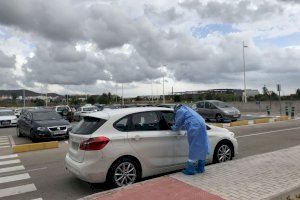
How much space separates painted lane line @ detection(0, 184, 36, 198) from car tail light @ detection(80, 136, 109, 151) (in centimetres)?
173

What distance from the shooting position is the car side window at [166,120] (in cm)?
856

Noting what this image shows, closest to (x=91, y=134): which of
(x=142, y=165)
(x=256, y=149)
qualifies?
(x=142, y=165)

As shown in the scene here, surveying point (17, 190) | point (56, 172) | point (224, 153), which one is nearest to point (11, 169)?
point (56, 172)

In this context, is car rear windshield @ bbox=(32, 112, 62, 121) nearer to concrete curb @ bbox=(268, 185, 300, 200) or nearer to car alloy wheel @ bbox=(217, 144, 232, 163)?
car alloy wheel @ bbox=(217, 144, 232, 163)

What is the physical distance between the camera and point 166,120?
868cm

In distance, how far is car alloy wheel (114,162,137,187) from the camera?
7.77 m

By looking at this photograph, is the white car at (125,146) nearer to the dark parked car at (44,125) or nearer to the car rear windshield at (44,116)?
the dark parked car at (44,125)

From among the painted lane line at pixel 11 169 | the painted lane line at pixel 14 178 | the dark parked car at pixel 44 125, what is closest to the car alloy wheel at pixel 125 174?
the painted lane line at pixel 14 178

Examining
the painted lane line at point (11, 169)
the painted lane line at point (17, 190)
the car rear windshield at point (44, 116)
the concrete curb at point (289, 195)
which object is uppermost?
the car rear windshield at point (44, 116)

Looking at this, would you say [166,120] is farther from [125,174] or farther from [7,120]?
[7,120]

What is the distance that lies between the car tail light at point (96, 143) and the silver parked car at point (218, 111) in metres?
20.3

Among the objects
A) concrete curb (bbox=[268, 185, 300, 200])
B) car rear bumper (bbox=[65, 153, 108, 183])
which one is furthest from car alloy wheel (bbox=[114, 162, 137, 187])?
concrete curb (bbox=[268, 185, 300, 200])

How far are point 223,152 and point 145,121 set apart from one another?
243 cm

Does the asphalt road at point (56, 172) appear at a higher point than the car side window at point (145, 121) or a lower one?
lower
